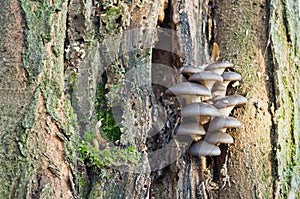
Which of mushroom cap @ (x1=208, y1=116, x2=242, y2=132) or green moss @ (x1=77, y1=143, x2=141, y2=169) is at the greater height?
mushroom cap @ (x1=208, y1=116, x2=242, y2=132)

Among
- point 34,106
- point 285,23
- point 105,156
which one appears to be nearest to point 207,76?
point 105,156

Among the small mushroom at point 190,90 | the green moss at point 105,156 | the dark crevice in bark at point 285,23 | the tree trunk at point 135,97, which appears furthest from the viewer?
the dark crevice in bark at point 285,23

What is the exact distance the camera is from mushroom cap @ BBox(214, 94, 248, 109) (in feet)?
10.1

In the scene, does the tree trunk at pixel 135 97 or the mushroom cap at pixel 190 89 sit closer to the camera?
the tree trunk at pixel 135 97

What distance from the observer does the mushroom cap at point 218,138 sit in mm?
3082

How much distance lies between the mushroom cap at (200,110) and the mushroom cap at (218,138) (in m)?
0.16

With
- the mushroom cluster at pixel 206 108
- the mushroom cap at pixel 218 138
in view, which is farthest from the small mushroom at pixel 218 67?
the mushroom cap at pixel 218 138

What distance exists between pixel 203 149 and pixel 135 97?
25.4 inches

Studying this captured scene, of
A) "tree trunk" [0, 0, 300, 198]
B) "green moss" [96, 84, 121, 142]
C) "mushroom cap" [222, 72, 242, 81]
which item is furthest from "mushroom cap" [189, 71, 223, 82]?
"green moss" [96, 84, 121, 142]

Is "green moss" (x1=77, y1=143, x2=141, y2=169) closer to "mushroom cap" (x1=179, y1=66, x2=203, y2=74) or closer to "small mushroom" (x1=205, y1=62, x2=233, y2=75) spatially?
"mushroom cap" (x1=179, y1=66, x2=203, y2=74)

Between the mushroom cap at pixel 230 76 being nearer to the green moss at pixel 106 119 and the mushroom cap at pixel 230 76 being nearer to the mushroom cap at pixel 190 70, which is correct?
the mushroom cap at pixel 190 70

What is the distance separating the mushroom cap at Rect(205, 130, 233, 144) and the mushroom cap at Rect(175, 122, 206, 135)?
71 mm

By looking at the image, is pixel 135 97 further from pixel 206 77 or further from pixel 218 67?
pixel 218 67

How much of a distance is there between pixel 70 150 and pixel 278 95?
5.64ft
